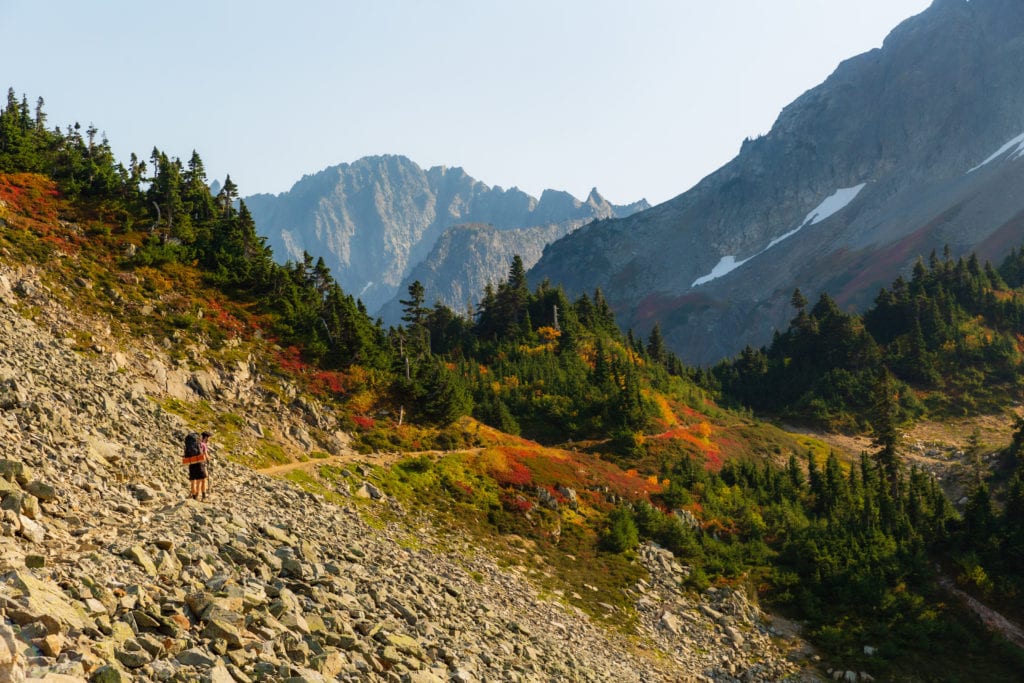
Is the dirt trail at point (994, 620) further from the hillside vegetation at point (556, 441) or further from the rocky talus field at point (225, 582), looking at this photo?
the rocky talus field at point (225, 582)

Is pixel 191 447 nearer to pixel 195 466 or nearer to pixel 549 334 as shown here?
pixel 195 466

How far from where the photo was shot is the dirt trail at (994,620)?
38.0m

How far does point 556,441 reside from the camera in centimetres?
7150

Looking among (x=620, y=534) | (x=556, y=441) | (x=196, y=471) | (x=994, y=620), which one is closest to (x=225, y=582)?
(x=196, y=471)

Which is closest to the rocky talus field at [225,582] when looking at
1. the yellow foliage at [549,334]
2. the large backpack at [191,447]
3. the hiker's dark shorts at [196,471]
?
the hiker's dark shorts at [196,471]

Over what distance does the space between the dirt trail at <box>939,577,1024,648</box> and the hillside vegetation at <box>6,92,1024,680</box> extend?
0.84 m

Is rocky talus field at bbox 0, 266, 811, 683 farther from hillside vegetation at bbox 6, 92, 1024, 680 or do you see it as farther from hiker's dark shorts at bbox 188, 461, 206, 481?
hillside vegetation at bbox 6, 92, 1024, 680

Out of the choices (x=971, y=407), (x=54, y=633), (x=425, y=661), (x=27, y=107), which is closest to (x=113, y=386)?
(x=425, y=661)

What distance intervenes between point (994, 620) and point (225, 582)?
45.0 m

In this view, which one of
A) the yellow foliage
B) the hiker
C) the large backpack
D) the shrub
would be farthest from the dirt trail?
the yellow foliage

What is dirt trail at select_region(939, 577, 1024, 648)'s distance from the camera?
125ft

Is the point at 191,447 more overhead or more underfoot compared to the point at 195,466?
more overhead

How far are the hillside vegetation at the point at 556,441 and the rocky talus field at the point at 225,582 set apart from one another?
2.88m

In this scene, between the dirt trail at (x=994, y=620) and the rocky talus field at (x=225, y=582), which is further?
the dirt trail at (x=994, y=620)
